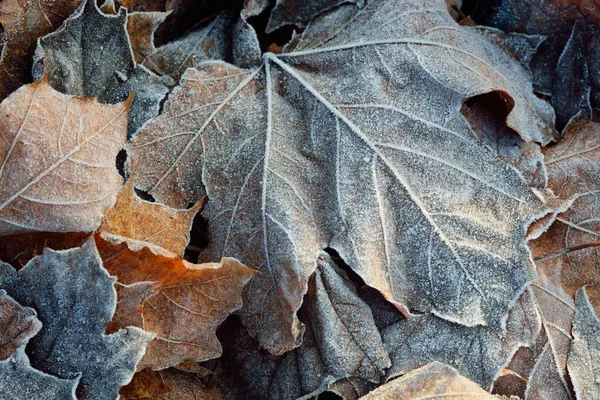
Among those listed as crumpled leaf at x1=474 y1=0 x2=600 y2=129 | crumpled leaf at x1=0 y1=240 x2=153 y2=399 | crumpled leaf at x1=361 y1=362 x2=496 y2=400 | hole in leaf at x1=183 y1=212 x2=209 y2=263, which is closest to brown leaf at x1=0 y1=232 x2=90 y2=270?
crumpled leaf at x1=0 y1=240 x2=153 y2=399

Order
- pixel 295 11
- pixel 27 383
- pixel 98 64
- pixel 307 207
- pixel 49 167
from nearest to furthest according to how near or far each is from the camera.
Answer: pixel 27 383 < pixel 49 167 < pixel 307 207 < pixel 98 64 < pixel 295 11

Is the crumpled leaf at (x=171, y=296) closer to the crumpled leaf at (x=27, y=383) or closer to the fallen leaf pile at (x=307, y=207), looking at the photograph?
the fallen leaf pile at (x=307, y=207)

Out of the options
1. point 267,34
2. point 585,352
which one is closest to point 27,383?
point 267,34

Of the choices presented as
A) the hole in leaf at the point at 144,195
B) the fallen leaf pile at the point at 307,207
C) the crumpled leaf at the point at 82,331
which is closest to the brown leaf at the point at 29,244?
the fallen leaf pile at the point at 307,207

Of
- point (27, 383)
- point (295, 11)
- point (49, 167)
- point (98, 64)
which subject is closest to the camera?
point (27, 383)

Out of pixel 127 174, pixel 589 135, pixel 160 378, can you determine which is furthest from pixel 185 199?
pixel 589 135

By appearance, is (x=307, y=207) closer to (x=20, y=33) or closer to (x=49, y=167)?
(x=49, y=167)
